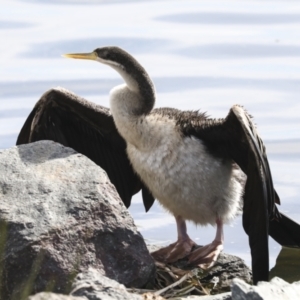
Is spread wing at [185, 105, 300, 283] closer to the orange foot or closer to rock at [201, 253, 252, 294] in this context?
rock at [201, 253, 252, 294]

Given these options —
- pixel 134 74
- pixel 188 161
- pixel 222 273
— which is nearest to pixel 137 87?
pixel 134 74

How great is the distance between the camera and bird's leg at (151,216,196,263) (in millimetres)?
7430

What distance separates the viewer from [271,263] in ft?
26.7

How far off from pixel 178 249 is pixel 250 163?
862mm

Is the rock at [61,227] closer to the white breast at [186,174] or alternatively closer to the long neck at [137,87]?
the white breast at [186,174]

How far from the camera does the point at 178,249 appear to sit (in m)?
7.55

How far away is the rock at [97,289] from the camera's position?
204 inches

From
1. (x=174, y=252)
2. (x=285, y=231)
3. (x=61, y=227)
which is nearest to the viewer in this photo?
(x=61, y=227)

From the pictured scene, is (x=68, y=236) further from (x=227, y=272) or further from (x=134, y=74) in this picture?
(x=134, y=74)

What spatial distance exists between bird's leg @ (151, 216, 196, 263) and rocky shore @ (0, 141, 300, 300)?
0.59m

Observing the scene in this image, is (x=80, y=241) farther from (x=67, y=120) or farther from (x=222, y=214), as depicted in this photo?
(x=67, y=120)

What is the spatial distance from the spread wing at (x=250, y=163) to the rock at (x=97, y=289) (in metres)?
1.82

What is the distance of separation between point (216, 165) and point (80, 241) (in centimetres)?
166

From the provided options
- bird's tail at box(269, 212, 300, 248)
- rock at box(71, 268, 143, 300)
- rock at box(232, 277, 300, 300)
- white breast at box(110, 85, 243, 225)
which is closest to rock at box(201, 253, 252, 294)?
white breast at box(110, 85, 243, 225)
